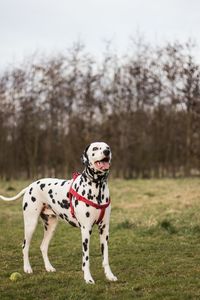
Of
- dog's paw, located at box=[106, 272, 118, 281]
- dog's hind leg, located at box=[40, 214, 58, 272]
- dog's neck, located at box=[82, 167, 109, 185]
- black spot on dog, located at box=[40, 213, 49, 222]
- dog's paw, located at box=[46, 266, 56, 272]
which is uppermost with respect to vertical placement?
dog's neck, located at box=[82, 167, 109, 185]

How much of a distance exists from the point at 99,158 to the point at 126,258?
107 inches

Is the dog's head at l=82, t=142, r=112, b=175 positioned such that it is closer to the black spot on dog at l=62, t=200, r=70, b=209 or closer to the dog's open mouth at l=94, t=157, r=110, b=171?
the dog's open mouth at l=94, t=157, r=110, b=171

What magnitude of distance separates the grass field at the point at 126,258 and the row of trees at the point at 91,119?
21.8 m

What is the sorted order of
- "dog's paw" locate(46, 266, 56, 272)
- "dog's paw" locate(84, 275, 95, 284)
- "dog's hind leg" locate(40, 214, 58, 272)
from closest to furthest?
"dog's paw" locate(84, 275, 95, 284) → "dog's paw" locate(46, 266, 56, 272) → "dog's hind leg" locate(40, 214, 58, 272)

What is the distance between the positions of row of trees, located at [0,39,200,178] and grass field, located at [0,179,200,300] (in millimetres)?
21807

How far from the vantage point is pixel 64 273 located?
7.63 m

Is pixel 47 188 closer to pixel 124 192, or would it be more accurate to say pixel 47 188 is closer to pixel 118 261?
pixel 118 261

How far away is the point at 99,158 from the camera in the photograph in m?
6.83

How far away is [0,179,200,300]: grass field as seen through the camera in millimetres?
6500

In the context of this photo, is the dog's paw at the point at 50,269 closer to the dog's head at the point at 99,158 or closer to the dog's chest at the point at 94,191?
the dog's chest at the point at 94,191

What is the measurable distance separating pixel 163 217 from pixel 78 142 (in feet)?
77.2

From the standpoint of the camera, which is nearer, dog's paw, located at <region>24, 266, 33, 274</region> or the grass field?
the grass field

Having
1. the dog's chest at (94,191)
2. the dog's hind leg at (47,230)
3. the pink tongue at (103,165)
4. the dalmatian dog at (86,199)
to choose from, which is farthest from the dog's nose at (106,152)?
the dog's hind leg at (47,230)

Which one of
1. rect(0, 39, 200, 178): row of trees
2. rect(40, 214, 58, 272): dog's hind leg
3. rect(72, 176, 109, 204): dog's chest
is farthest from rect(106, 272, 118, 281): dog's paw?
rect(0, 39, 200, 178): row of trees
